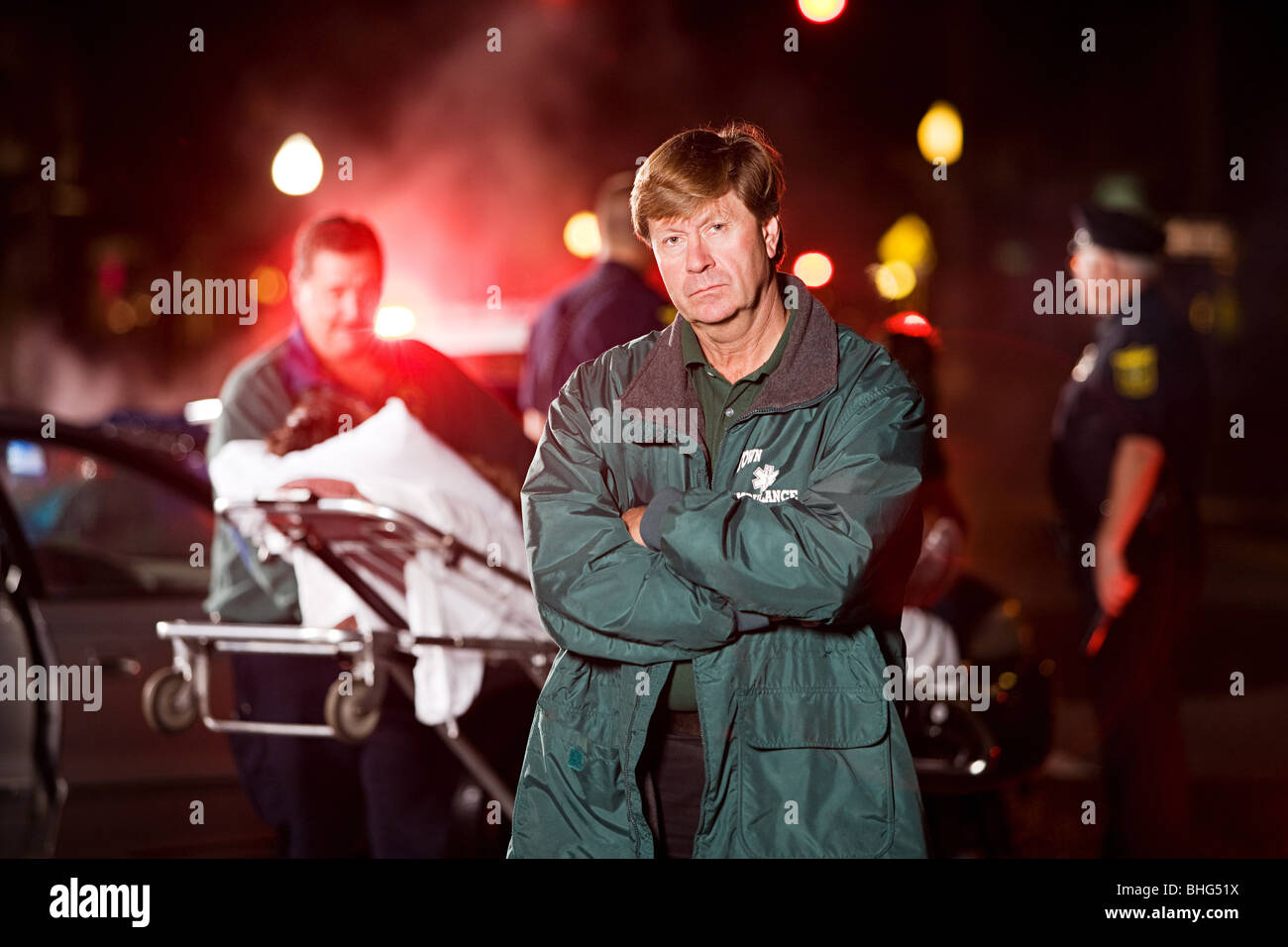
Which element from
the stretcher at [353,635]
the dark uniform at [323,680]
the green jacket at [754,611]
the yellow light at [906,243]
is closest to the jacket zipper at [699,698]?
the green jacket at [754,611]

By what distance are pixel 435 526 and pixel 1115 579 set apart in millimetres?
2274

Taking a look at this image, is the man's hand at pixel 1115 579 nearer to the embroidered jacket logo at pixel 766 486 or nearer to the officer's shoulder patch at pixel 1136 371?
the officer's shoulder patch at pixel 1136 371

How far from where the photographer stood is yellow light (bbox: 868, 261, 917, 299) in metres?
4.60

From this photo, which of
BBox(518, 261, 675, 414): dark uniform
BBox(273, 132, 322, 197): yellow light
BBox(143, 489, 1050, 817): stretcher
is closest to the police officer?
BBox(143, 489, 1050, 817): stretcher

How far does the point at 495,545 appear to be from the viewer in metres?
4.02

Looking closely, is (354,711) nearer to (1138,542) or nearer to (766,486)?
(766,486)

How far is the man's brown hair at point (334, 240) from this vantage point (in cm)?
420

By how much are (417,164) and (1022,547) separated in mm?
9274

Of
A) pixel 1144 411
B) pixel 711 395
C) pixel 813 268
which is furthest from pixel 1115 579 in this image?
pixel 711 395

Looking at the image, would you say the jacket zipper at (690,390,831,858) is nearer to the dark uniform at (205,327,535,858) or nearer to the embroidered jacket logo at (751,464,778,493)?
the embroidered jacket logo at (751,464,778,493)

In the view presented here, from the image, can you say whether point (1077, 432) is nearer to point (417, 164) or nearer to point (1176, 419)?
point (1176, 419)

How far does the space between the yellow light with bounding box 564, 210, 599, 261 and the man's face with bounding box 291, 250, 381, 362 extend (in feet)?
17.7

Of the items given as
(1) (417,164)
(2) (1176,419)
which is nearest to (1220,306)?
(1) (417,164)

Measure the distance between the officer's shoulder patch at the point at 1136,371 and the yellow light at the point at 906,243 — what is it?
5.57 meters
